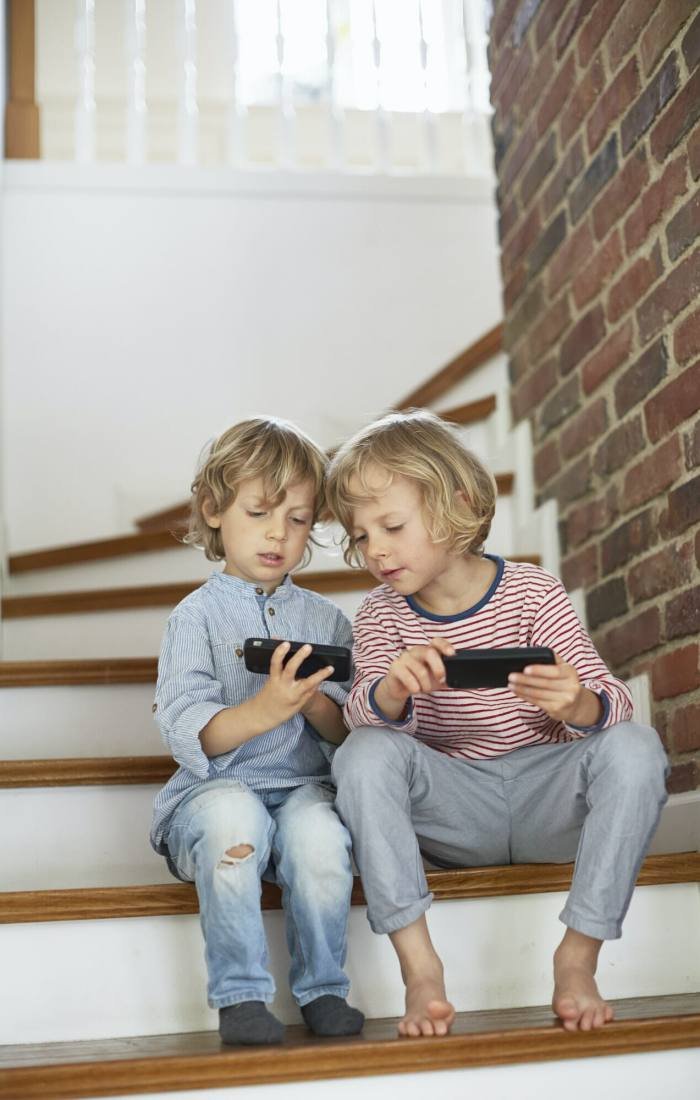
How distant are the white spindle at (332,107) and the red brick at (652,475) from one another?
88.9 inches

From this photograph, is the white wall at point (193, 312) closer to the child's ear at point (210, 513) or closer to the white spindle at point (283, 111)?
the white spindle at point (283, 111)

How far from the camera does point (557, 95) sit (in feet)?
7.20

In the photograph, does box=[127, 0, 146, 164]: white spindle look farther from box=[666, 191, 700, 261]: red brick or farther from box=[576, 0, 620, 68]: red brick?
box=[666, 191, 700, 261]: red brick

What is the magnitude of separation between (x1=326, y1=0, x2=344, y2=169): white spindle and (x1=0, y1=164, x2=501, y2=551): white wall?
0.25ft

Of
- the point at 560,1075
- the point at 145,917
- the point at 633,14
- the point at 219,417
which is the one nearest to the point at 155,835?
the point at 145,917

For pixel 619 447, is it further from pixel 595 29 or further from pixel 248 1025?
pixel 248 1025

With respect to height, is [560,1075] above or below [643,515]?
below

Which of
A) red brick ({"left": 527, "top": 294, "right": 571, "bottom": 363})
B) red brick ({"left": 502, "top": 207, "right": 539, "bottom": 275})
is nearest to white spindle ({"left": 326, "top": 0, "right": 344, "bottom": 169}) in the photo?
red brick ({"left": 502, "top": 207, "right": 539, "bottom": 275})

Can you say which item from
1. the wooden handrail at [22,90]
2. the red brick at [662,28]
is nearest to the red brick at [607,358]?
the red brick at [662,28]

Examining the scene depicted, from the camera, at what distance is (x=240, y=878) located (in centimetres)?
127

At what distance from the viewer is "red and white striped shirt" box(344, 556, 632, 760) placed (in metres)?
1.51

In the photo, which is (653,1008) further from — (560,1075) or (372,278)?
(372,278)

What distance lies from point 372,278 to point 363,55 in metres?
0.82

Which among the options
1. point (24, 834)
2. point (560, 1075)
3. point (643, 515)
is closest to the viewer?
point (560, 1075)
